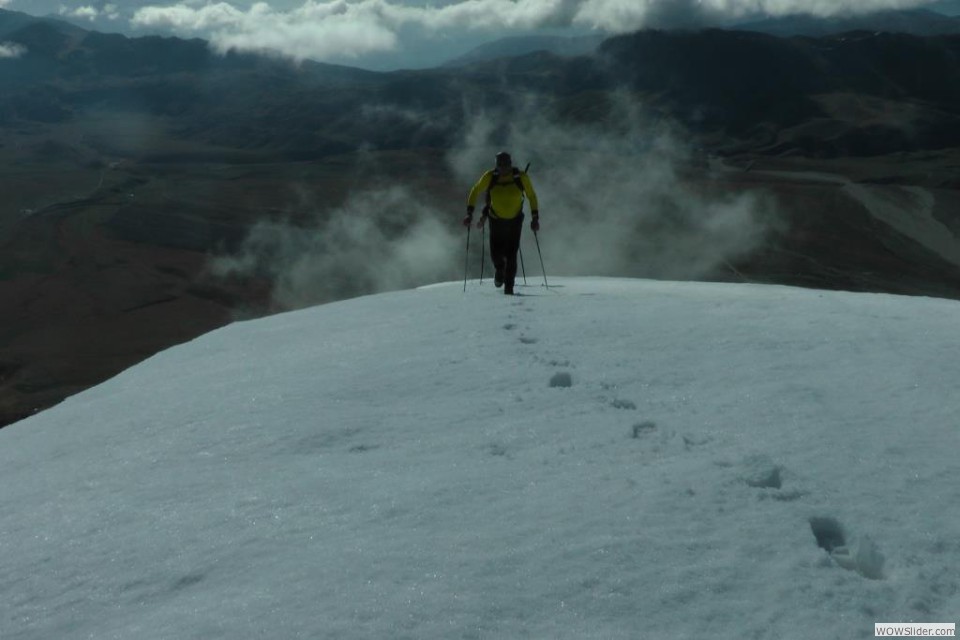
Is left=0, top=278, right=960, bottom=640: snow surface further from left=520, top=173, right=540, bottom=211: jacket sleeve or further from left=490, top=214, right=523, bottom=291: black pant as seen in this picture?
left=490, top=214, right=523, bottom=291: black pant

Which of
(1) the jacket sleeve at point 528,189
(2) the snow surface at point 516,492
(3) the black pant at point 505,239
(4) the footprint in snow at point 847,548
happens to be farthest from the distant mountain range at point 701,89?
(4) the footprint in snow at point 847,548

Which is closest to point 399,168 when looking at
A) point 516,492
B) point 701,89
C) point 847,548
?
point 701,89

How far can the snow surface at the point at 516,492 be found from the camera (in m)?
3.65

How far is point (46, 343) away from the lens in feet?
158

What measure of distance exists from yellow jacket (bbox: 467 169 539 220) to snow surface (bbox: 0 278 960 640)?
3.89m

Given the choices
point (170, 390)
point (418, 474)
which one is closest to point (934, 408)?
point (418, 474)

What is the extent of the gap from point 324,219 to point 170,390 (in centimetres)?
7380

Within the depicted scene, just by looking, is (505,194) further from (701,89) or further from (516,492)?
(701,89)

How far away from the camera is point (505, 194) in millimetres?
11453

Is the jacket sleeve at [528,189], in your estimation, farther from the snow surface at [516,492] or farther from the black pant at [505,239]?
the snow surface at [516,492]

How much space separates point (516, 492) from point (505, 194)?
7422 mm

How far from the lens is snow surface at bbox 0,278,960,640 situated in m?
3.65

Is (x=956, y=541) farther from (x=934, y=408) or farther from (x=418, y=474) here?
(x=418, y=474)

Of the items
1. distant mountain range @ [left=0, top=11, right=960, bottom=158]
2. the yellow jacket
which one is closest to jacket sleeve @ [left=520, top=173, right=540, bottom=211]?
the yellow jacket
